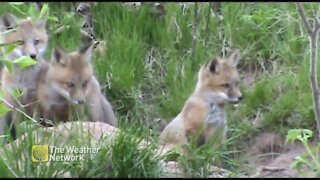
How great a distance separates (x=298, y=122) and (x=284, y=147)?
280 millimetres

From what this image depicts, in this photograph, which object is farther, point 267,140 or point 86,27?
point 86,27

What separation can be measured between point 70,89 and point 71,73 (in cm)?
15

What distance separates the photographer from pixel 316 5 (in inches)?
292

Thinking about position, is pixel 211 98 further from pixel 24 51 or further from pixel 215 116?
pixel 24 51

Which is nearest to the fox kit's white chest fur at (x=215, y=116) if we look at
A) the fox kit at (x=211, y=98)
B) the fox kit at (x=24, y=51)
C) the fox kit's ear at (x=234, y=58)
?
the fox kit at (x=211, y=98)

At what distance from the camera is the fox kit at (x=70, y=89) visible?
276 inches

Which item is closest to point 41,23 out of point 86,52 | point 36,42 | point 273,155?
point 36,42

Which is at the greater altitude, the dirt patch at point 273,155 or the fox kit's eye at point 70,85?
the fox kit's eye at point 70,85

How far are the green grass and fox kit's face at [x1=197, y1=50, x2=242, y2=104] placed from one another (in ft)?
0.79

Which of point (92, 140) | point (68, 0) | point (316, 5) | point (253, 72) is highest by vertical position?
point (68, 0)

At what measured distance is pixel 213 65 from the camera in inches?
271

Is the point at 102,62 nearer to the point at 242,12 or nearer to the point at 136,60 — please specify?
the point at 136,60

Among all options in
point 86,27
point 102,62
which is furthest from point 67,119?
point 86,27

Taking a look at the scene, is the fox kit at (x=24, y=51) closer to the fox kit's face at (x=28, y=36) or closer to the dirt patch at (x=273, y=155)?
the fox kit's face at (x=28, y=36)
